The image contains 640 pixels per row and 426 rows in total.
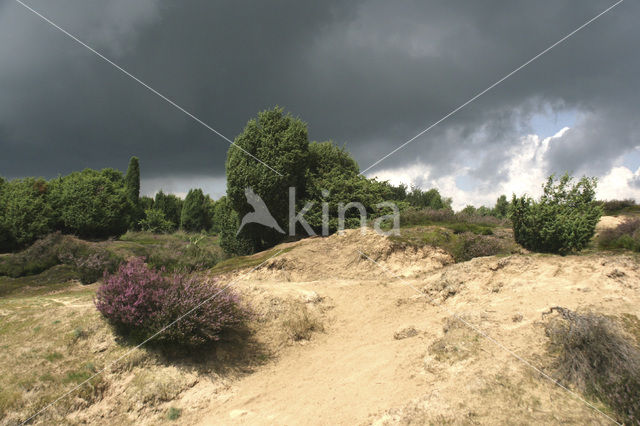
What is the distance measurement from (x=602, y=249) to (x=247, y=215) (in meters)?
16.1

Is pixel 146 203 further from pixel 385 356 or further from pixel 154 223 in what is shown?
pixel 385 356

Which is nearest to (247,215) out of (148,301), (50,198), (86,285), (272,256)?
(272,256)

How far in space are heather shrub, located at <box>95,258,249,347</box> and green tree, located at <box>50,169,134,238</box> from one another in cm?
1581

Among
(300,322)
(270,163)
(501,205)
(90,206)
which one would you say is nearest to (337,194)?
(270,163)

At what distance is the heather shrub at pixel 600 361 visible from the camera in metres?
3.99

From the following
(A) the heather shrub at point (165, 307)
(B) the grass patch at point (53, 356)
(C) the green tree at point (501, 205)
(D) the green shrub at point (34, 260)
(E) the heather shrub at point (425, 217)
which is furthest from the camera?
(C) the green tree at point (501, 205)

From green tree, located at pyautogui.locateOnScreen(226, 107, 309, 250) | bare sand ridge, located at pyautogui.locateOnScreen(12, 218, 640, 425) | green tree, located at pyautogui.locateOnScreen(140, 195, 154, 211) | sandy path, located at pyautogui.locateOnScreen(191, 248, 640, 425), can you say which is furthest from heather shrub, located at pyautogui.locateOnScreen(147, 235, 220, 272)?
green tree, located at pyautogui.locateOnScreen(140, 195, 154, 211)

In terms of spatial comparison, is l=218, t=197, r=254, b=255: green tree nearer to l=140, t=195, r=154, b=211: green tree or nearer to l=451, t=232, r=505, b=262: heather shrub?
l=451, t=232, r=505, b=262: heather shrub

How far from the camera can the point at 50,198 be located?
2070 cm

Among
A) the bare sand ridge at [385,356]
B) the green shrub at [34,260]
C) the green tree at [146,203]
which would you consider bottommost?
the bare sand ridge at [385,356]

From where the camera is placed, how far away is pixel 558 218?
1032cm

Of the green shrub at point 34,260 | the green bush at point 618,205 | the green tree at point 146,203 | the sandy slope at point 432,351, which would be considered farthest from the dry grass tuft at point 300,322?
the green tree at point 146,203

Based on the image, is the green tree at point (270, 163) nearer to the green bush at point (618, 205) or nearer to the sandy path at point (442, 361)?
the sandy path at point (442, 361)

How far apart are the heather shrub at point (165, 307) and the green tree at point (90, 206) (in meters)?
15.8
